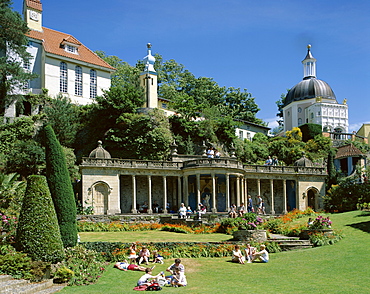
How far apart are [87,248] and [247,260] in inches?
305

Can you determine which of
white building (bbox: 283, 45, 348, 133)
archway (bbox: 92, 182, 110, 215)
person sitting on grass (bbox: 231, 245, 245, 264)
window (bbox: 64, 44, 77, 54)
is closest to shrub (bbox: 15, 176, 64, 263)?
person sitting on grass (bbox: 231, 245, 245, 264)

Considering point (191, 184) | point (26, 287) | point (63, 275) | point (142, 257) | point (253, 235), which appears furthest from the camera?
point (191, 184)

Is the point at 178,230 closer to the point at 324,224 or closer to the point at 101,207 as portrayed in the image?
the point at 324,224

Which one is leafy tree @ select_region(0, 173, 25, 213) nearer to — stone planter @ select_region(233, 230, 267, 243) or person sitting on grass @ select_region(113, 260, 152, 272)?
person sitting on grass @ select_region(113, 260, 152, 272)

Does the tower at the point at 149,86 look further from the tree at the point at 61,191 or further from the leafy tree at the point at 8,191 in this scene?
the tree at the point at 61,191

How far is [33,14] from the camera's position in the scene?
6150 centimetres

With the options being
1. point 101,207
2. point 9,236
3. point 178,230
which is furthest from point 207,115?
point 9,236

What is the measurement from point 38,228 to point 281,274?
9.70 metres

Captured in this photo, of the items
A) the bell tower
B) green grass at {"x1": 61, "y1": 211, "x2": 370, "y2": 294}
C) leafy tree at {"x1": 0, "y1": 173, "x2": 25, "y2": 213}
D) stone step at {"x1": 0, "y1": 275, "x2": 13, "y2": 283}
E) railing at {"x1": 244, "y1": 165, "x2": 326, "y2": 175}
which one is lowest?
green grass at {"x1": 61, "y1": 211, "x2": 370, "y2": 294}

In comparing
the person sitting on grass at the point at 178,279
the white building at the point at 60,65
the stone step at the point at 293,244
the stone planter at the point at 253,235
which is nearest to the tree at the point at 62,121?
the white building at the point at 60,65

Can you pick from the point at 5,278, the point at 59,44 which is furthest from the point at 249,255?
the point at 59,44

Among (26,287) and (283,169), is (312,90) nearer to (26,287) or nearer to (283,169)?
(283,169)

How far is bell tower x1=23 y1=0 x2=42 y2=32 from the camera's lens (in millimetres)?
60688

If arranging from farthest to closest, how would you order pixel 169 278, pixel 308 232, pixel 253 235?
pixel 308 232, pixel 253 235, pixel 169 278
